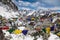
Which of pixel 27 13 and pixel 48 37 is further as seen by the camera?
pixel 27 13

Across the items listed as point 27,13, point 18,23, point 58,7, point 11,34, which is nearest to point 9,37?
point 11,34

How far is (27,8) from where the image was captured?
3553 millimetres

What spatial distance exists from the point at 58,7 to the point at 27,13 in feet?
2.24

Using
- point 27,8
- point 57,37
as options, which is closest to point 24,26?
point 27,8

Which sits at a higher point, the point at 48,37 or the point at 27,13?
the point at 27,13

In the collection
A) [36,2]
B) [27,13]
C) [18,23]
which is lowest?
[18,23]

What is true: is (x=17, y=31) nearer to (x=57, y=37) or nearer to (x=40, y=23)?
(x=40, y=23)

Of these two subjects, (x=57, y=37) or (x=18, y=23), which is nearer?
(x=57, y=37)

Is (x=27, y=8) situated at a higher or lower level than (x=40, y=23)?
higher

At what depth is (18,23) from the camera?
3.54 metres

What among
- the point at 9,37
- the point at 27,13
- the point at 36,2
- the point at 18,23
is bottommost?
the point at 9,37

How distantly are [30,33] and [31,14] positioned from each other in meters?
0.42

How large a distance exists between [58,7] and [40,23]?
0.52 meters

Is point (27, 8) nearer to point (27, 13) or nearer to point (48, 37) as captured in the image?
point (27, 13)
